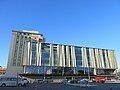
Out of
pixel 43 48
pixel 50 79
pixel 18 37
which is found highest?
pixel 18 37

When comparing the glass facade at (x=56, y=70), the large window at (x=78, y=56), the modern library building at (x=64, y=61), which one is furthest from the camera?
the large window at (x=78, y=56)

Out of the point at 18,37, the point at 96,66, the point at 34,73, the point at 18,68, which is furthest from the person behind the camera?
the point at 18,37

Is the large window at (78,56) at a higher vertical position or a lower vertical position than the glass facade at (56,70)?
higher

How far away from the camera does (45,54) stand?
268 feet

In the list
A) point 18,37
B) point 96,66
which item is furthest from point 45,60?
point 18,37

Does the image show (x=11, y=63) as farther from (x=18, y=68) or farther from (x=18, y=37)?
(x=18, y=37)

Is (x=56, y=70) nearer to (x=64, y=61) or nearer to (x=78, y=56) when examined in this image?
(x=64, y=61)

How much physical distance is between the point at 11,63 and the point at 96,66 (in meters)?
46.1

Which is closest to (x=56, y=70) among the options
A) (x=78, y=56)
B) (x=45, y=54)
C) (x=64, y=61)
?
(x=64, y=61)

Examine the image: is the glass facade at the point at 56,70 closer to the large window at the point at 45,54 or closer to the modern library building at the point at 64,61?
the modern library building at the point at 64,61

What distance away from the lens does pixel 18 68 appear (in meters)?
94.4

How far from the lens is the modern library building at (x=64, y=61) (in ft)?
264

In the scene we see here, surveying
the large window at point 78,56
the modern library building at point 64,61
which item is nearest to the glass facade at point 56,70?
the modern library building at point 64,61

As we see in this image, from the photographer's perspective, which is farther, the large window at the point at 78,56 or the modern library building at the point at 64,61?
the large window at the point at 78,56
